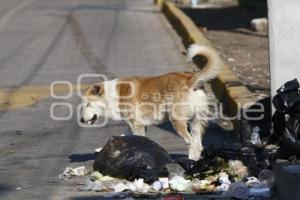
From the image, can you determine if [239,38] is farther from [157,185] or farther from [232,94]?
[157,185]

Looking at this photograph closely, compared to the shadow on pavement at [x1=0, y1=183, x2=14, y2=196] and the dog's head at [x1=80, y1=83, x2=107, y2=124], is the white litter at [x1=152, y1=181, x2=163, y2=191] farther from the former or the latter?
the dog's head at [x1=80, y1=83, x2=107, y2=124]

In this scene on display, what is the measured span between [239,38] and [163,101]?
11.5 metres

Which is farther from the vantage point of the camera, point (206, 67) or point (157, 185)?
point (206, 67)

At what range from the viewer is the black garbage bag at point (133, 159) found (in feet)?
24.4

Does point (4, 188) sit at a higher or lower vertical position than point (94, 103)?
lower

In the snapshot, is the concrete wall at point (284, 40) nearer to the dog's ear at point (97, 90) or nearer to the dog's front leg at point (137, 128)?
the dog's front leg at point (137, 128)

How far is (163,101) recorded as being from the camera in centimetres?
848

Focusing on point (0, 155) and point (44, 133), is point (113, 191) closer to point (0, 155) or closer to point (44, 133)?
point (0, 155)

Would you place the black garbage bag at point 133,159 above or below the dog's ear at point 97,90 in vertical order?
below

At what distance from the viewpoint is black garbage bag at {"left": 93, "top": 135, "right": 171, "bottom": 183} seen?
7434 millimetres

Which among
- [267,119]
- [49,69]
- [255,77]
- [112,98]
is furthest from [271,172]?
[49,69]

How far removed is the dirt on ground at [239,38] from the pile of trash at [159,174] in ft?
10.7

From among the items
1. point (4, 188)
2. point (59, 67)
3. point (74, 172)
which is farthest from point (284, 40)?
point (59, 67)

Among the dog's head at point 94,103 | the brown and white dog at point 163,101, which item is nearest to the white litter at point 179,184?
the brown and white dog at point 163,101
